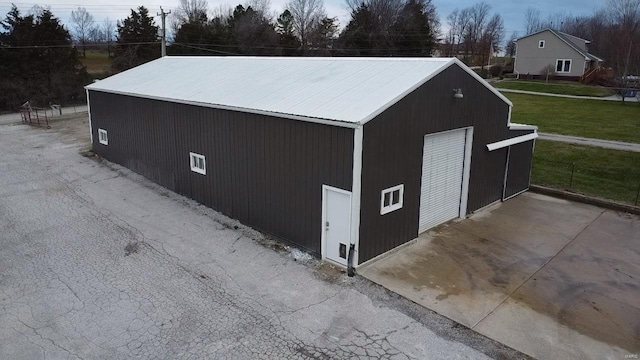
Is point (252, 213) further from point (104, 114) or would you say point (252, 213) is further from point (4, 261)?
point (104, 114)

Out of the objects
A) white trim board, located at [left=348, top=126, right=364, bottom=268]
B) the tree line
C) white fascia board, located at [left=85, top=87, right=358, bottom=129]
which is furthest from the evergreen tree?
white trim board, located at [left=348, top=126, right=364, bottom=268]

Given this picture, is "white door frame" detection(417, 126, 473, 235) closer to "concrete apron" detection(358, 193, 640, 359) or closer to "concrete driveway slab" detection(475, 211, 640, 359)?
"concrete apron" detection(358, 193, 640, 359)

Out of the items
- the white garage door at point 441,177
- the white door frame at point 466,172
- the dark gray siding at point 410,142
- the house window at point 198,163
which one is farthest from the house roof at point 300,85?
the white garage door at point 441,177

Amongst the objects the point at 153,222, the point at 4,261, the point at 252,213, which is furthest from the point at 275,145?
the point at 4,261

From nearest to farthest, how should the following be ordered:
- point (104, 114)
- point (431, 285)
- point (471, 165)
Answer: point (431, 285) < point (471, 165) < point (104, 114)

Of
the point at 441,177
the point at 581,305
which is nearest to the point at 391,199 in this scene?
the point at 441,177

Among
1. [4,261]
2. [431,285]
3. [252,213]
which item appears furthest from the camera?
[252,213]

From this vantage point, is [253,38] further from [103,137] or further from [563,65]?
[563,65]
